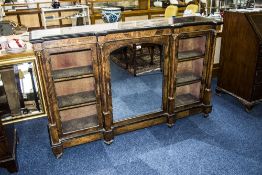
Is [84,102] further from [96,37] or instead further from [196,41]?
[196,41]

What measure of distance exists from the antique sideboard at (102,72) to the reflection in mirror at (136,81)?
0.28m

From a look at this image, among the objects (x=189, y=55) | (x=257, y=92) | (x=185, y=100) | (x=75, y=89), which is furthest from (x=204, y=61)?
(x=75, y=89)

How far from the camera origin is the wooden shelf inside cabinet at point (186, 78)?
311 cm

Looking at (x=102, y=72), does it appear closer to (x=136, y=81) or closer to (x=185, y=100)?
(x=185, y=100)

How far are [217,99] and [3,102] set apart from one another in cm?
299

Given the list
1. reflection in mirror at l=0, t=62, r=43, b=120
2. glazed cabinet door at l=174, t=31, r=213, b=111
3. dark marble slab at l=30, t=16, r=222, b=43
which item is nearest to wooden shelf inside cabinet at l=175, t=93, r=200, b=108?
glazed cabinet door at l=174, t=31, r=213, b=111

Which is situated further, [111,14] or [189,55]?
[189,55]

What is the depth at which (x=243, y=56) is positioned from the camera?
3396 mm

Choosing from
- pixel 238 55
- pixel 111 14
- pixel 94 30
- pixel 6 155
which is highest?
pixel 111 14

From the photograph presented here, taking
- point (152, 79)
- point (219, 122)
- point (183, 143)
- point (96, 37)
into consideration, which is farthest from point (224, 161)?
point (152, 79)

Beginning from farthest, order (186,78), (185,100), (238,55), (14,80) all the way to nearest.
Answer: (238,55)
(185,100)
(186,78)
(14,80)

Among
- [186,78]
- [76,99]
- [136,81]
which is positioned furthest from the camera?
[136,81]

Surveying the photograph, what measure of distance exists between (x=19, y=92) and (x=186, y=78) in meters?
2.12

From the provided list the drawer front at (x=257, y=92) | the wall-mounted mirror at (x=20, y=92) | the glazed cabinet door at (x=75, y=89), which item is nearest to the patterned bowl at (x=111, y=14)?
the glazed cabinet door at (x=75, y=89)
